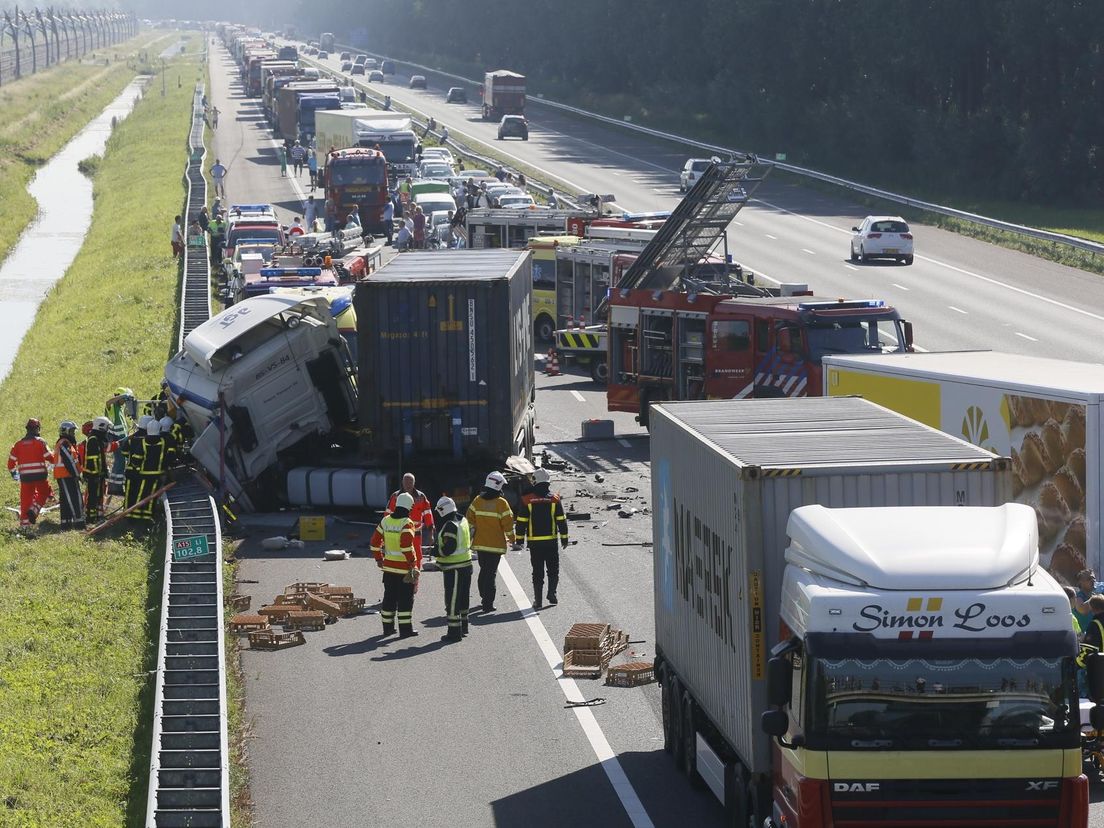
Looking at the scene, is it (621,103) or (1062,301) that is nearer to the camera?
(1062,301)

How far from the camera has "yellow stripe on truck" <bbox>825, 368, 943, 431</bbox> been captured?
17406mm

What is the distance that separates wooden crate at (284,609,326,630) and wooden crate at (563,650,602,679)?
123 inches

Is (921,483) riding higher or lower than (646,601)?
higher

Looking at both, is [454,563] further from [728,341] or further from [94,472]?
[728,341]

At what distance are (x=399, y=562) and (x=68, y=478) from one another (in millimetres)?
7505

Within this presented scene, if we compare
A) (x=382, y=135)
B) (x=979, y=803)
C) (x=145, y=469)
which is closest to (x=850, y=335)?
(x=145, y=469)

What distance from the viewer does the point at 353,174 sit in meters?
59.7

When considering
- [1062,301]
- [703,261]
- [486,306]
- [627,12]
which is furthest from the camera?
[627,12]

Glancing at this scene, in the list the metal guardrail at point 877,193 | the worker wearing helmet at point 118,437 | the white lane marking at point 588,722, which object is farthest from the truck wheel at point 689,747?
the metal guardrail at point 877,193

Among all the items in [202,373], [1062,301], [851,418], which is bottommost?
[1062,301]

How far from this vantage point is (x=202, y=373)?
2369 cm

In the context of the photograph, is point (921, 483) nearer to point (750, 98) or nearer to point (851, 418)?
point (851, 418)

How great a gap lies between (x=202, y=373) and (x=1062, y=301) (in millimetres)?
26820

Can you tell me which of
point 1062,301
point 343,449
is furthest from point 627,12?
point 343,449
